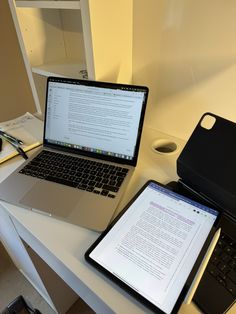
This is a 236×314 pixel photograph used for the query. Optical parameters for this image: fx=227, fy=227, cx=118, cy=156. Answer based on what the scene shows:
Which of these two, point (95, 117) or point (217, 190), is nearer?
point (217, 190)

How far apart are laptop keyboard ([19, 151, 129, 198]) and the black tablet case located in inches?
7.6

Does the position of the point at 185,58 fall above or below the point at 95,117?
above

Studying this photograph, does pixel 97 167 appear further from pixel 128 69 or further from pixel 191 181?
pixel 128 69

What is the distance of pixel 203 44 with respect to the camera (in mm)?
674

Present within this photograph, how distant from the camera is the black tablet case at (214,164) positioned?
1.67ft

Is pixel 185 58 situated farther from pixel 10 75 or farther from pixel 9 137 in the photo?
pixel 10 75

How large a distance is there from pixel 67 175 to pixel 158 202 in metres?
0.29

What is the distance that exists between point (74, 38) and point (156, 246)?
0.90 m

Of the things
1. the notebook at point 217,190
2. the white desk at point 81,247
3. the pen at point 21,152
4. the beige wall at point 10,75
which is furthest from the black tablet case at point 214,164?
the beige wall at point 10,75

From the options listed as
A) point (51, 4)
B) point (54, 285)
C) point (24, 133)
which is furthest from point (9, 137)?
point (54, 285)

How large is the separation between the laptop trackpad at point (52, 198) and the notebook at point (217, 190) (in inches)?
11.4

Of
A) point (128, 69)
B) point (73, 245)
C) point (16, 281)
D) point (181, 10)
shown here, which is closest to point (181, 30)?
point (181, 10)

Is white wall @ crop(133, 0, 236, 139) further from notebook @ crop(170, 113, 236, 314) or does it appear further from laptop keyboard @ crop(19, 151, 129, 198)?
laptop keyboard @ crop(19, 151, 129, 198)

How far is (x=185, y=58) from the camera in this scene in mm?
731
